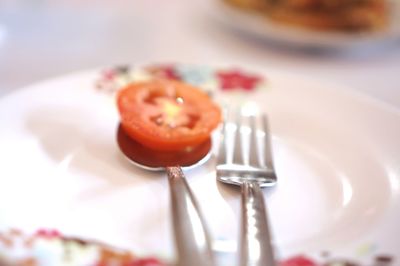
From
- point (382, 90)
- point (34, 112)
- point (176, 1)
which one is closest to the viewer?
point (34, 112)

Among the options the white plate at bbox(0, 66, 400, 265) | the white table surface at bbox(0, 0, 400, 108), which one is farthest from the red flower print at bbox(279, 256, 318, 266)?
the white table surface at bbox(0, 0, 400, 108)

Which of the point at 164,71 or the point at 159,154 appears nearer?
the point at 159,154

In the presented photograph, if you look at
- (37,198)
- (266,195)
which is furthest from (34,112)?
(266,195)

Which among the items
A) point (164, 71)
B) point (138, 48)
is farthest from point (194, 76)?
point (138, 48)

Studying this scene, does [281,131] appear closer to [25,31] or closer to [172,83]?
[172,83]

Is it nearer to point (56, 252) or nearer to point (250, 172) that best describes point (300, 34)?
point (250, 172)
